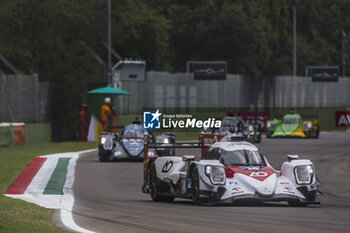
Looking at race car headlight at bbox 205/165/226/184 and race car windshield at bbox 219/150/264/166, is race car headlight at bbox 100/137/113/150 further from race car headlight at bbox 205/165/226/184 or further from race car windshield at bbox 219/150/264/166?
race car headlight at bbox 205/165/226/184

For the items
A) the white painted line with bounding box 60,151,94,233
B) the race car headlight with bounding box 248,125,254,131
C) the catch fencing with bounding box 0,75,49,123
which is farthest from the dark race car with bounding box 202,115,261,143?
the white painted line with bounding box 60,151,94,233

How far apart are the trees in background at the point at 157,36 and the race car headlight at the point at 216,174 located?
32135 millimetres

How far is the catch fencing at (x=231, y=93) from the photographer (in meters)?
49.6

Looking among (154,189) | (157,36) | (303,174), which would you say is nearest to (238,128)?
(154,189)

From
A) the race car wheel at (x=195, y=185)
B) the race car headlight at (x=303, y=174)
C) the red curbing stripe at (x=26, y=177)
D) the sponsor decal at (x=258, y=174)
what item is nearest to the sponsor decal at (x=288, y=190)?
the race car headlight at (x=303, y=174)

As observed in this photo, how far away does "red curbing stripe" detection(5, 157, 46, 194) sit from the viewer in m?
19.4

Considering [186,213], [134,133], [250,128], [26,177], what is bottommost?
[26,177]

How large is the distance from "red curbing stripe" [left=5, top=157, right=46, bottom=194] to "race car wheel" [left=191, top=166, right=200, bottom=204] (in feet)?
15.0

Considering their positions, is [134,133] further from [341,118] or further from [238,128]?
[341,118]

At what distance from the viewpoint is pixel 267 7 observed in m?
85.5

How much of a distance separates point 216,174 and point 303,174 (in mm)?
1480

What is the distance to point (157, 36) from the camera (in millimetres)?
67188

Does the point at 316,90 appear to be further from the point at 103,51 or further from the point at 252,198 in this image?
the point at 252,198

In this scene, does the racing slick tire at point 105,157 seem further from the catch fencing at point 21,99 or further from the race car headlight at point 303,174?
the race car headlight at point 303,174
